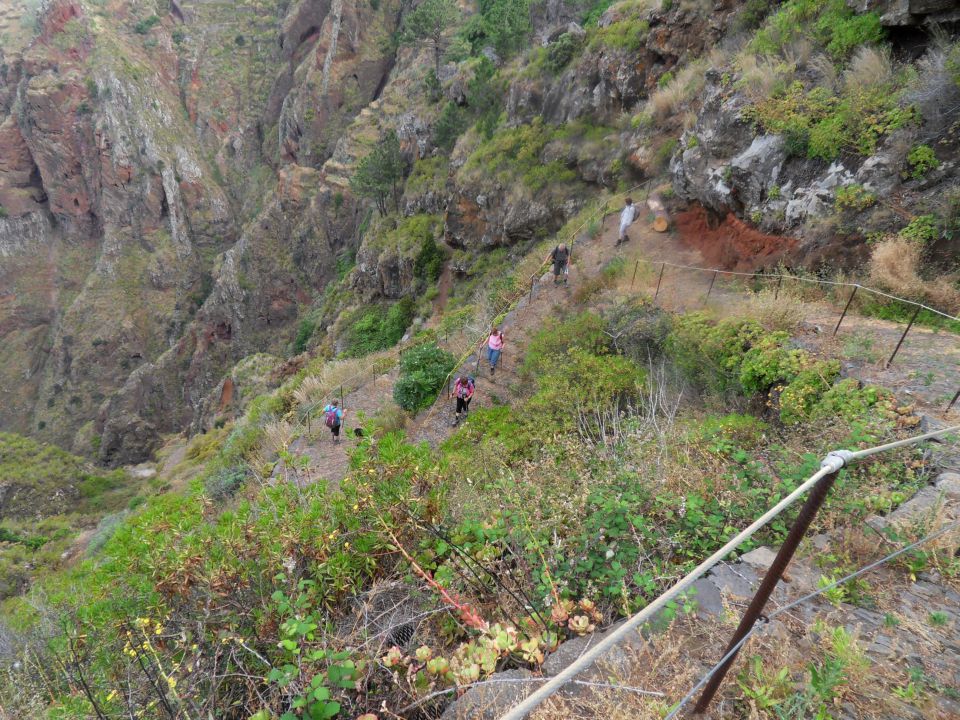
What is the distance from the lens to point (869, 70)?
23.3 feet

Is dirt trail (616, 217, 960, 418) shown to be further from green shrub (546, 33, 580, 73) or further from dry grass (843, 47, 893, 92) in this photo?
green shrub (546, 33, 580, 73)

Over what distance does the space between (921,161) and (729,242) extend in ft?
10.0

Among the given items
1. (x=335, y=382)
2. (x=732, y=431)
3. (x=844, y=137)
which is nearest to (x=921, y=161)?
(x=844, y=137)

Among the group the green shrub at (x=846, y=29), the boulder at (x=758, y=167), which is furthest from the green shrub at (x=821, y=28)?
the boulder at (x=758, y=167)

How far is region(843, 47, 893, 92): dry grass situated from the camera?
696 centimetres

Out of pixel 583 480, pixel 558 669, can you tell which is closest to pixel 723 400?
pixel 583 480

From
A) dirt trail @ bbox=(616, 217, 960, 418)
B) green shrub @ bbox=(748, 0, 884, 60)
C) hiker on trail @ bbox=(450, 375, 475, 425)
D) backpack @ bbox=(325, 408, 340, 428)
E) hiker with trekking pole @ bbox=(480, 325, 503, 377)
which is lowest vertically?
backpack @ bbox=(325, 408, 340, 428)

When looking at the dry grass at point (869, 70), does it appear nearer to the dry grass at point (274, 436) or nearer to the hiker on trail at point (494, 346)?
the hiker on trail at point (494, 346)

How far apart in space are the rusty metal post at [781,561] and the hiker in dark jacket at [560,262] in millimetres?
9351

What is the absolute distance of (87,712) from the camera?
2.35 metres

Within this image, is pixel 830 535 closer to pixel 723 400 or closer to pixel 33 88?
pixel 723 400

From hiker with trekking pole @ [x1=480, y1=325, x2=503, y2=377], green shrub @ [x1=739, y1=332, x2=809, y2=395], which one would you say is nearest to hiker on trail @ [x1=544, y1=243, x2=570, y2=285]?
hiker with trekking pole @ [x1=480, y1=325, x2=503, y2=377]

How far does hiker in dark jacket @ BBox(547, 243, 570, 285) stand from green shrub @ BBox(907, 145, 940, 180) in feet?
18.9

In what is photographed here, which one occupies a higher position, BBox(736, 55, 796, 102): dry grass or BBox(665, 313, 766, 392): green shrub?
BBox(736, 55, 796, 102): dry grass
